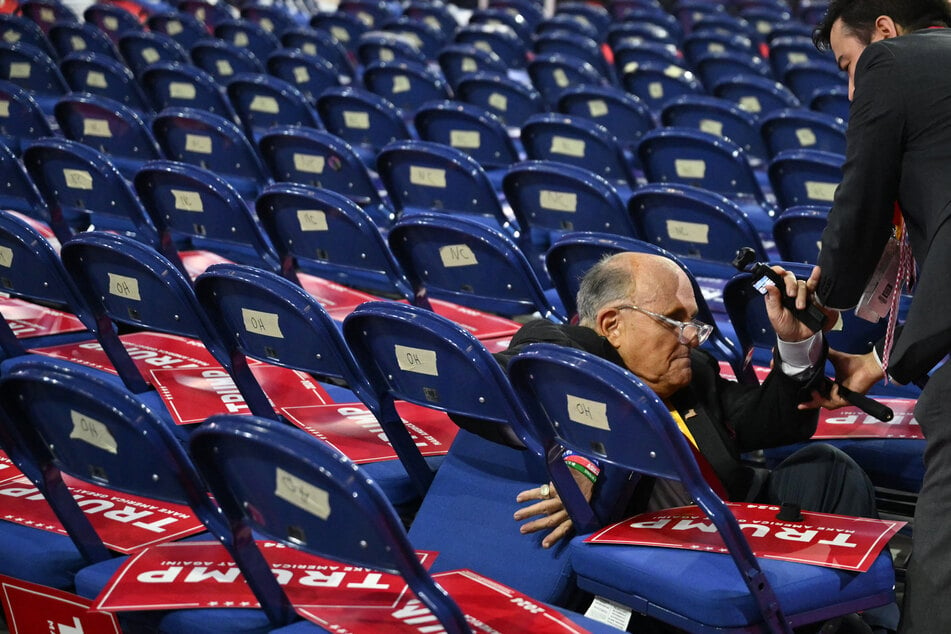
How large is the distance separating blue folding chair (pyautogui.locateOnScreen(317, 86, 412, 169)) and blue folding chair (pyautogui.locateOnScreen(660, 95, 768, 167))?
140cm

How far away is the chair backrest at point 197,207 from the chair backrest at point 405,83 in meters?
2.91

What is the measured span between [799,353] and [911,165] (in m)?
0.63

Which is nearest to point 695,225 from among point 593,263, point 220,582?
point 593,263

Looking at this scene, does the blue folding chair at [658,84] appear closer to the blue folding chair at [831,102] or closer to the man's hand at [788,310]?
the blue folding chair at [831,102]

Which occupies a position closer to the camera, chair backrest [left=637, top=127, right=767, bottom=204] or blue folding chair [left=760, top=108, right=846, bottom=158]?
chair backrest [left=637, top=127, right=767, bottom=204]

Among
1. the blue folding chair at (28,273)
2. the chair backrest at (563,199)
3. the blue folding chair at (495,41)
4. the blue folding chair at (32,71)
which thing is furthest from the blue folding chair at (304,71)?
the blue folding chair at (28,273)

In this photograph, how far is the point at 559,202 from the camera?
4.42m

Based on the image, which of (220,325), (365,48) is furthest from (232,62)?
(220,325)

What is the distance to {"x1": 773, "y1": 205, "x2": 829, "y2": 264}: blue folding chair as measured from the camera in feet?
Answer: 12.4

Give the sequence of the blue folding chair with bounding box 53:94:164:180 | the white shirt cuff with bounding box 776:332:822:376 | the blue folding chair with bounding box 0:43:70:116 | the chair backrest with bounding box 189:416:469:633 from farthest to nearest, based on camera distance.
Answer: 1. the blue folding chair with bounding box 0:43:70:116
2. the blue folding chair with bounding box 53:94:164:180
3. the white shirt cuff with bounding box 776:332:822:376
4. the chair backrest with bounding box 189:416:469:633

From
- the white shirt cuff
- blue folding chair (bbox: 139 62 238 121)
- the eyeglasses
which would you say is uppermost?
blue folding chair (bbox: 139 62 238 121)

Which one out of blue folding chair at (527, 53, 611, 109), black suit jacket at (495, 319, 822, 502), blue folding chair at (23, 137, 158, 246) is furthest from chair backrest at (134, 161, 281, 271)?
blue folding chair at (527, 53, 611, 109)

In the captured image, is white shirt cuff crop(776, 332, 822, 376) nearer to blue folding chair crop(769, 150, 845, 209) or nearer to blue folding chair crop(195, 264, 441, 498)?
blue folding chair crop(195, 264, 441, 498)

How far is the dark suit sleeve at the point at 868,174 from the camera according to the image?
2188 millimetres
